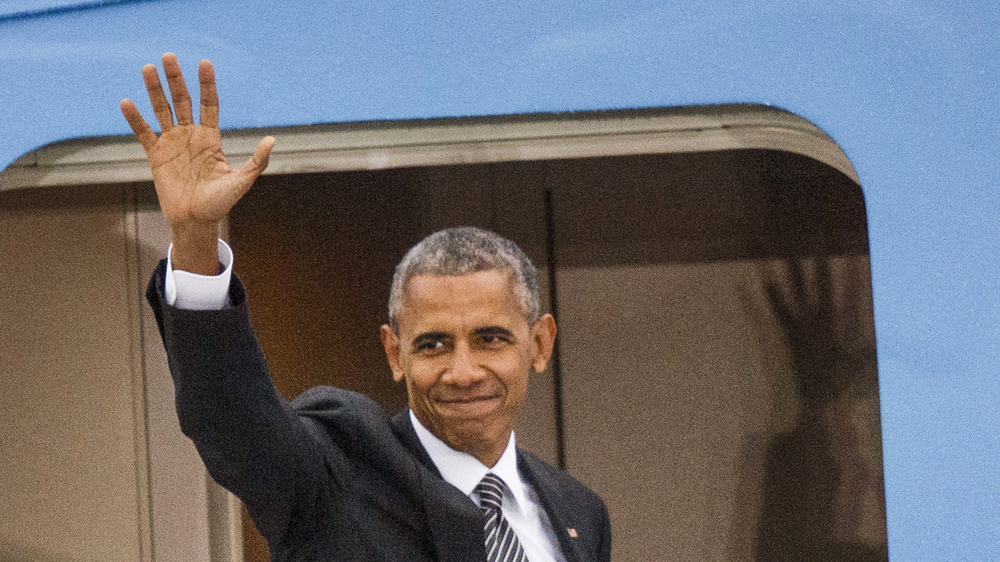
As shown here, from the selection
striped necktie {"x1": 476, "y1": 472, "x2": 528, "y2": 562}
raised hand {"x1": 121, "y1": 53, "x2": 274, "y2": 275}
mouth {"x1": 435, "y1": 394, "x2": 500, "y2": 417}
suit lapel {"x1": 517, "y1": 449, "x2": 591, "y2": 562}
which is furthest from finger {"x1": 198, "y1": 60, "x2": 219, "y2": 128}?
suit lapel {"x1": 517, "y1": 449, "x2": 591, "y2": 562}

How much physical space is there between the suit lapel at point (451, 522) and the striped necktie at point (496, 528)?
3 centimetres

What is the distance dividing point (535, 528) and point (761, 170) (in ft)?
7.97

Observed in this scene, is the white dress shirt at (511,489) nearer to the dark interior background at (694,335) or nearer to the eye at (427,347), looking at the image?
the eye at (427,347)

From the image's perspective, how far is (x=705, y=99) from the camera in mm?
1396

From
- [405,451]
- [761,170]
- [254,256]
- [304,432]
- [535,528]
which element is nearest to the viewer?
[304,432]

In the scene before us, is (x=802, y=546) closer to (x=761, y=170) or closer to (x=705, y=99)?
(x=761, y=170)

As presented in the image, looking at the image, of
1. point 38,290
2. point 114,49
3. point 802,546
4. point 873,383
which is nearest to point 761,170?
point 873,383

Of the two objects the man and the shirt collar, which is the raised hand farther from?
the shirt collar

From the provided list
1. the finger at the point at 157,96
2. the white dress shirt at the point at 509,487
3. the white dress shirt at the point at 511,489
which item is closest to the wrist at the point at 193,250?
the finger at the point at 157,96

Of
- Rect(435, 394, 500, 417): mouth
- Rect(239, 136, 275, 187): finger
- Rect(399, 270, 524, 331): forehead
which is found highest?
Rect(239, 136, 275, 187): finger

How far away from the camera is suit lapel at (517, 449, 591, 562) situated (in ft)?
4.78

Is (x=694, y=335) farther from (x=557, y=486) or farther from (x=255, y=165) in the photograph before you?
(x=255, y=165)

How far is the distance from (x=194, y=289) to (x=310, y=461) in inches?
10.3

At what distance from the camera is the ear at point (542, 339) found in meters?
1.47
